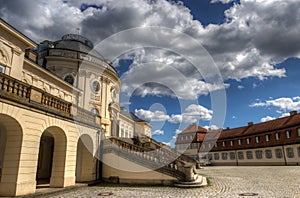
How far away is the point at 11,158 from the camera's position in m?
8.62

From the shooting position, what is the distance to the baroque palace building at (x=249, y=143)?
3344 centimetres

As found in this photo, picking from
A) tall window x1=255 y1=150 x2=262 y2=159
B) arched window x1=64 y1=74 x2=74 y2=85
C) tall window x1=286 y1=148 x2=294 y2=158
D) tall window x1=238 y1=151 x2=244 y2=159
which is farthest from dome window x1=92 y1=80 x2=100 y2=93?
tall window x1=238 y1=151 x2=244 y2=159

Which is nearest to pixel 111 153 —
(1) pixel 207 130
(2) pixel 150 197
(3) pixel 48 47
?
(2) pixel 150 197

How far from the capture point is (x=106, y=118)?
91.6ft

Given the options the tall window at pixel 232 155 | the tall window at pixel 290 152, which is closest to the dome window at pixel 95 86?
the tall window at pixel 290 152

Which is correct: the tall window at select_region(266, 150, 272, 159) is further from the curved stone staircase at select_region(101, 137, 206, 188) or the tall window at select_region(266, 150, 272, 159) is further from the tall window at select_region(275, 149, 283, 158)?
the curved stone staircase at select_region(101, 137, 206, 188)

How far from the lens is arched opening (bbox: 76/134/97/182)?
44.3 feet

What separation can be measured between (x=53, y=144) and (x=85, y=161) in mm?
3186

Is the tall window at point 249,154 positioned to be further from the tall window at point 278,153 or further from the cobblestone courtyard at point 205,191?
the cobblestone courtyard at point 205,191

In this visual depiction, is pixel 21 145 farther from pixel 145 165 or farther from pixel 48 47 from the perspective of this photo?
pixel 48 47

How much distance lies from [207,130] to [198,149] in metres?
6.84

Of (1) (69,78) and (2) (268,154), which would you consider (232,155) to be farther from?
(1) (69,78)

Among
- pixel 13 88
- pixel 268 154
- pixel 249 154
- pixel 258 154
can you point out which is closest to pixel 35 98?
pixel 13 88

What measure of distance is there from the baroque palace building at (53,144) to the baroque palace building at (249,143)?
25.9m
